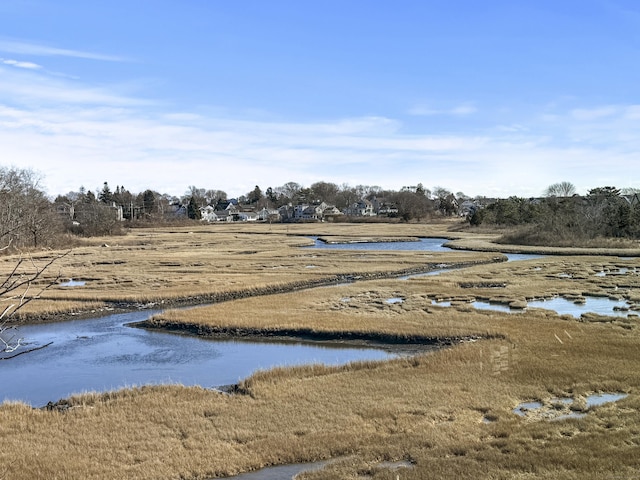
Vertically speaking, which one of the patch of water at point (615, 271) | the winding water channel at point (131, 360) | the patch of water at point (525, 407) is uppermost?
the patch of water at point (615, 271)

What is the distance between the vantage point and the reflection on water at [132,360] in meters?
19.5

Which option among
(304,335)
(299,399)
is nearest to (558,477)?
(299,399)

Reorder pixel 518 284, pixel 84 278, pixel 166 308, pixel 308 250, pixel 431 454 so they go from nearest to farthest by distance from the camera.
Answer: pixel 431 454, pixel 166 308, pixel 518 284, pixel 84 278, pixel 308 250

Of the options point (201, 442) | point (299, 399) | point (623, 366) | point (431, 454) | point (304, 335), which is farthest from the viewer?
point (304, 335)

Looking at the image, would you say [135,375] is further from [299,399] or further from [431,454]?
[431,454]

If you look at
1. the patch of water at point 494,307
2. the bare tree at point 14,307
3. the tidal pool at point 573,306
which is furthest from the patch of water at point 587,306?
the bare tree at point 14,307

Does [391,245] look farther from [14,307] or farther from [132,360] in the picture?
[14,307]

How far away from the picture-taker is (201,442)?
539 inches

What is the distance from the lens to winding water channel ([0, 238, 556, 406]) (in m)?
19.4

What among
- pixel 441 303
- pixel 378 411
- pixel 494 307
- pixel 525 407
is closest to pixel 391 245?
pixel 441 303

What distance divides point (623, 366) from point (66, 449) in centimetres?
1696

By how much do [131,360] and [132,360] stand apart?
4cm

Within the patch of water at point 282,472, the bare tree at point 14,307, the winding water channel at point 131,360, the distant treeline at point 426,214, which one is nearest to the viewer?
the bare tree at point 14,307

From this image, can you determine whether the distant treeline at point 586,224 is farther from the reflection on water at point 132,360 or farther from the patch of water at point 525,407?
the patch of water at point 525,407
